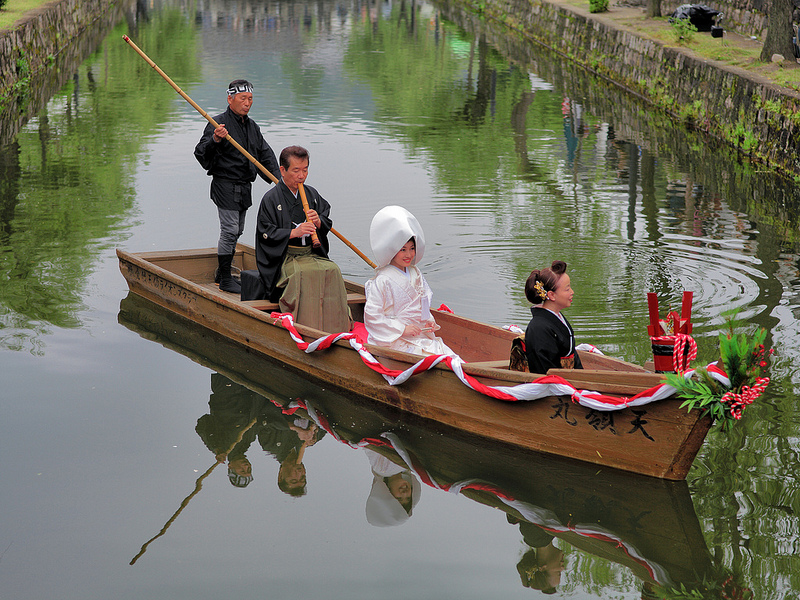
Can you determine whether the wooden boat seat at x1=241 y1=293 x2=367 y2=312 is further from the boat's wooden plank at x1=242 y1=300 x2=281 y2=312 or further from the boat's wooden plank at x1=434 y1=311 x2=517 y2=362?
the boat's wooden plank at x1=434 y1=311 x2=517 y2=362

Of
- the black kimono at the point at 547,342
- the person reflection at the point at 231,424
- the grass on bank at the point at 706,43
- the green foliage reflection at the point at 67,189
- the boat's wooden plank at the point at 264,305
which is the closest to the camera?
the black kimono at the point at 547,342

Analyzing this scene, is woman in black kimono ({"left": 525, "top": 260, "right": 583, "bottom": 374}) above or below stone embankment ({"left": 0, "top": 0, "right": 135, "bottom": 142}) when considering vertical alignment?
above

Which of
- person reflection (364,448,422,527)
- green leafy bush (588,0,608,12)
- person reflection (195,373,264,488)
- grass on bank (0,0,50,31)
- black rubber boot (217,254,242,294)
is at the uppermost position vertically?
green leafy bush (588,0,608,12)

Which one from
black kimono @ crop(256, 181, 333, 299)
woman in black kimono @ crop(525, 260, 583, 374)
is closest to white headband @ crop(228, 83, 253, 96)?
black kimono @ crop(256, 181, 333, 299)

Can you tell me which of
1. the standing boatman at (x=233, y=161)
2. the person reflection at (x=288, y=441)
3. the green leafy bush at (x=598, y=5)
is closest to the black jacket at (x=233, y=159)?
the standing boatman at (x=233, y=161)

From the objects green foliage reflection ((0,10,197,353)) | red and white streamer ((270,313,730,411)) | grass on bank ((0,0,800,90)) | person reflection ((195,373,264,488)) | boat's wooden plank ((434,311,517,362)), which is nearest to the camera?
red and white streamer ((270,313,730,411))

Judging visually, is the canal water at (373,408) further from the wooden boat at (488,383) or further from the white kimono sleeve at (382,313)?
the white kimono sleeve at (382,313)

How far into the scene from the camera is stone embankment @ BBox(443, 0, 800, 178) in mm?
14863

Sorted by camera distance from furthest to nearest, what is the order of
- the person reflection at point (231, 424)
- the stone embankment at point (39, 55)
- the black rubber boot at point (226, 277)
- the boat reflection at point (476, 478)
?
1. the stone embankment at point (39, 55)
2. the black rubber boot at point (226, 277)
3. the person reflection at point (231, 424)
4. the boat reflection at point (476, 478)

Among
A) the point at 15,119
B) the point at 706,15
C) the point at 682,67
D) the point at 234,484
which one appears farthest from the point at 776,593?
the point at 706,15

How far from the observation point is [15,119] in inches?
754

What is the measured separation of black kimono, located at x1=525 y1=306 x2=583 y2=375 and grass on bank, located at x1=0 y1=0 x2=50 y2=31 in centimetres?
1923

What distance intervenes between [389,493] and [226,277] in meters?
3.73

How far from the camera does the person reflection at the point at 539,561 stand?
504 centimetres
